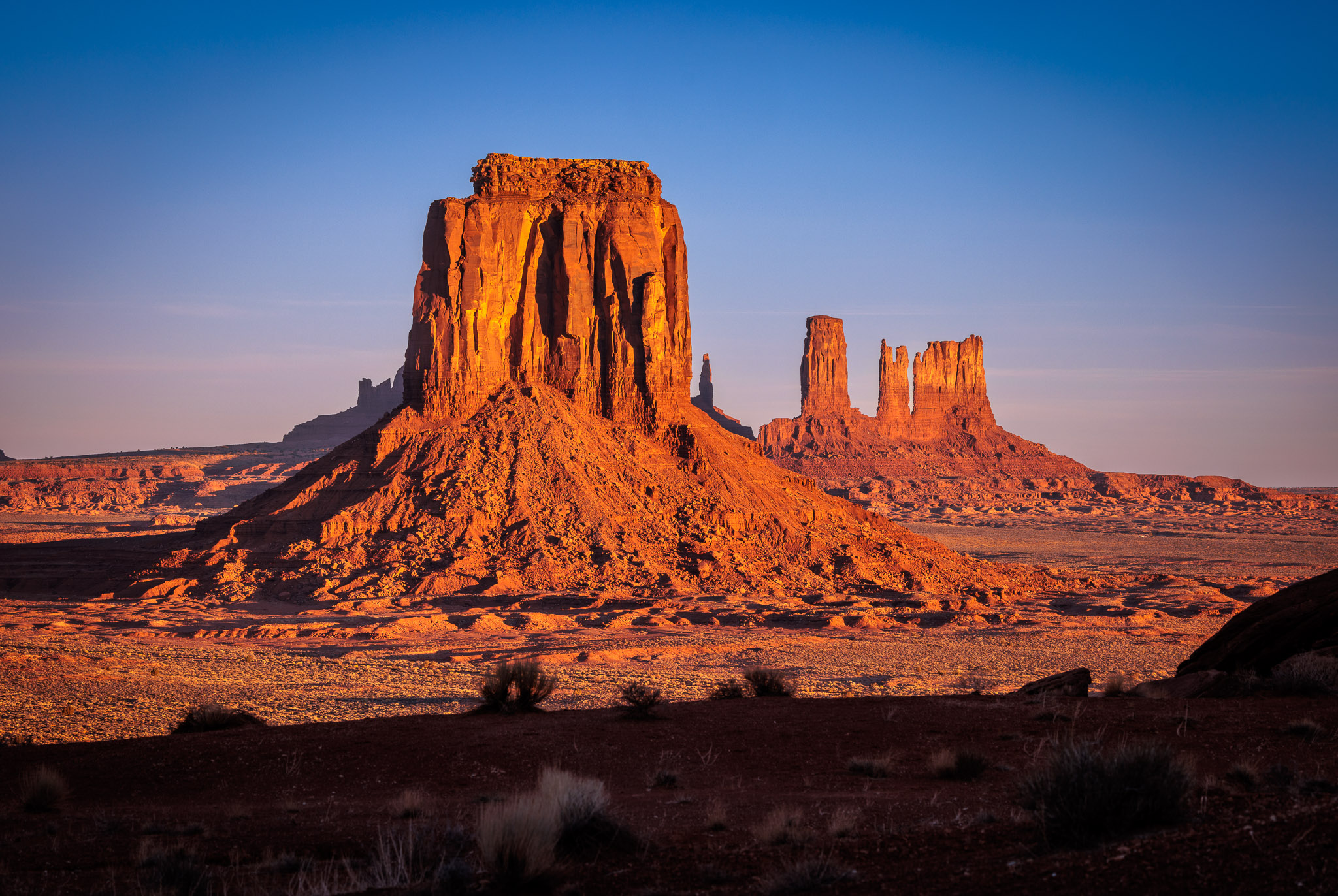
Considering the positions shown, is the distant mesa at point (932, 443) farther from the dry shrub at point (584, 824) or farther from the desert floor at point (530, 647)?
the dry shrub at point (584, 824)

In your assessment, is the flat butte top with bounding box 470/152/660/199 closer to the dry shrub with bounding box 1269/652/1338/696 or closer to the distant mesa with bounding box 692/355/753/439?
the dry shrub with bounding box 1269/652/1338/696

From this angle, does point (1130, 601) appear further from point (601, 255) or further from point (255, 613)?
point (255, 613)

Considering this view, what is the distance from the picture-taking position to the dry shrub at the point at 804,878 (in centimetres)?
633

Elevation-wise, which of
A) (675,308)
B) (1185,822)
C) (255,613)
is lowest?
(255,613)

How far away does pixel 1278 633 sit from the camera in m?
16.9

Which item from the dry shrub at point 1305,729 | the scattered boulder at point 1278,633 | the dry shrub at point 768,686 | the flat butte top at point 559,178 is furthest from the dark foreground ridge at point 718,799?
the flat butte top at point 559,178

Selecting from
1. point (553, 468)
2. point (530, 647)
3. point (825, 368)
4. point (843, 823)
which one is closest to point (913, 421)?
point (825, 368)

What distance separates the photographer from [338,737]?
14.1 meters

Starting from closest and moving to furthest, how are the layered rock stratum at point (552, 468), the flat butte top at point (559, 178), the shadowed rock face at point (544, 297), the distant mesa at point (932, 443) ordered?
the layered rock stratum at point (552, 468) → the shadowed rock face at point (544, 297) → the flat butte top at point (559, 178) → the distant mesa at point (932, 443)

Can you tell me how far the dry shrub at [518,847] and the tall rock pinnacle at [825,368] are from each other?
136m

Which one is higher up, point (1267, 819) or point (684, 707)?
point (1267, 819)

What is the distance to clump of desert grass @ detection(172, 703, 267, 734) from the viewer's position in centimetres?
1554

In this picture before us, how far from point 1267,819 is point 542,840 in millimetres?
4594

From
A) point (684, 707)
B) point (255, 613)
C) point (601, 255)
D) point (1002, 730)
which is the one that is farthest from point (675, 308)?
point (1002, 730)
